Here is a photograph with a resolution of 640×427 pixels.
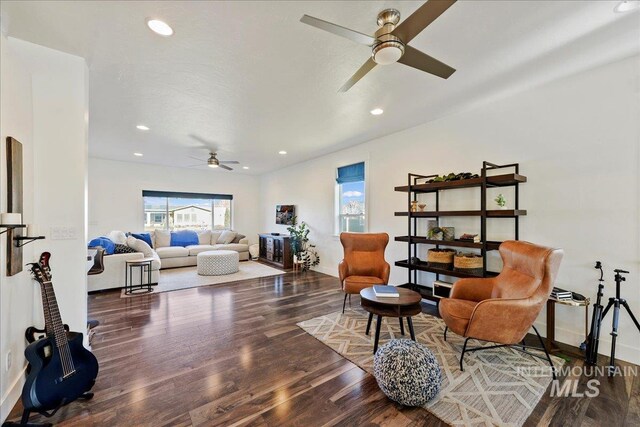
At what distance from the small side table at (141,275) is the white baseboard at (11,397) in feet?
8.44

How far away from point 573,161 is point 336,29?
2.78 m

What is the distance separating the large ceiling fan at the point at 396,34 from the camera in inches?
53.6

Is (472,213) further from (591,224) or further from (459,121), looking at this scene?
(459,121)

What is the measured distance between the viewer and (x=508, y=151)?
305 centimetres

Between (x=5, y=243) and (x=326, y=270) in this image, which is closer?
(x=5, y=243)

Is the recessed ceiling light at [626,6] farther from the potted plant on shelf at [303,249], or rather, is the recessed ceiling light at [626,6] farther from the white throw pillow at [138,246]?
the white throw pillow at [138,246]

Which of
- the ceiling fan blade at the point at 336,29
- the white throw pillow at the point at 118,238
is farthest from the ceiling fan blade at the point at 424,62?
the white throw pillow at the point at 118,238

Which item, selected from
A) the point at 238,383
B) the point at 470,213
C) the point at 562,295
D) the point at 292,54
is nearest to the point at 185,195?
the point at 292,54

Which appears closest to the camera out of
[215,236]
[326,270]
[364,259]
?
[364,259]

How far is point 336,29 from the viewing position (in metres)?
1.45

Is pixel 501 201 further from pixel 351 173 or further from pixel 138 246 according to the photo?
pixel 138 246

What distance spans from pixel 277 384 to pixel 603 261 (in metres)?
3.18

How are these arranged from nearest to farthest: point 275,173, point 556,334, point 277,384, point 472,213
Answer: point 277,384, point 556,334, point 472,213, point 275,173

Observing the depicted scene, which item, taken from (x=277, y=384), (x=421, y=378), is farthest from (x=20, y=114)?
(x=421, y=378)
